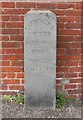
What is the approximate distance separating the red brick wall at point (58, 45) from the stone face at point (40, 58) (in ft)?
1.07

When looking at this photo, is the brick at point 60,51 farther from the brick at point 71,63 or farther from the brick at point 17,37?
the brick at point 17,37

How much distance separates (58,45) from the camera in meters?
4.84

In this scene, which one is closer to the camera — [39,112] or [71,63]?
[39,112]

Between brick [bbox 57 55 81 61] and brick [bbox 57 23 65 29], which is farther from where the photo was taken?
brick [bbox 57 55 81 61]

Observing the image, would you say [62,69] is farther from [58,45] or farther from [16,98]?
[16,98]

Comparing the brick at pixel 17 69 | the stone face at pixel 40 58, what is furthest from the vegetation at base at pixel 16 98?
the brick at pixel 17 69

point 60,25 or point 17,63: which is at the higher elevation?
point 60,25

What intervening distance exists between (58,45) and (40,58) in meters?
0.43

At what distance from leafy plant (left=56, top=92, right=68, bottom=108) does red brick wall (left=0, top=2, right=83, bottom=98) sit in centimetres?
11

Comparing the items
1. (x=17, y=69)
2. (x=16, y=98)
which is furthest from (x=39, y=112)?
(x=17, y=69)

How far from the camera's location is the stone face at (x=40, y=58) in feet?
14.6

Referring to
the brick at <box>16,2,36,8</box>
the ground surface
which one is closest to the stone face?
the ground surface

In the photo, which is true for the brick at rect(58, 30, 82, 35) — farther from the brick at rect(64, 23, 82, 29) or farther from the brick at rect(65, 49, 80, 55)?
the brick at rect(65, 49, 80, 55)

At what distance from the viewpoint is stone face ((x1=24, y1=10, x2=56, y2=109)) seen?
445 cm
